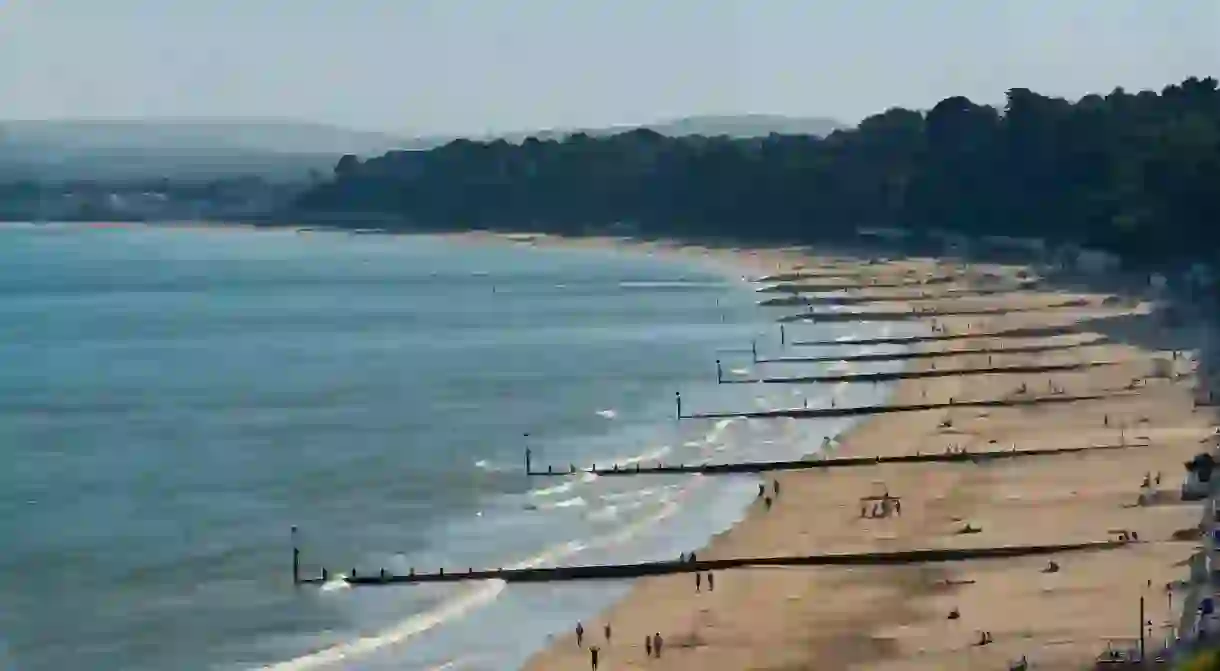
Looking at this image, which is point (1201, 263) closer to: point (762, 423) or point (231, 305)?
point (762, 423)

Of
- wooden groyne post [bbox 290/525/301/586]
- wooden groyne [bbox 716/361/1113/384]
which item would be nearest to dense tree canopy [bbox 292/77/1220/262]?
wooden groyne [bbox 716/361/1113/384]

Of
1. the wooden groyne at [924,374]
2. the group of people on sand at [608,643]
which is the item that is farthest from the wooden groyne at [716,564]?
the wooden groyne at [924,374]

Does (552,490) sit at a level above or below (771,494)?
below

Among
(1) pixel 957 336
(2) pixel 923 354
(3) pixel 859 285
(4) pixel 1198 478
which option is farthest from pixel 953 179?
(4) pixel 1198 478

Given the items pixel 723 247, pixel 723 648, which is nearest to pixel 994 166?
pixel 723 247

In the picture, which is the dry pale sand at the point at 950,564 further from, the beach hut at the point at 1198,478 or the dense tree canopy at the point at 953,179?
the dense tree canopy at the point at 953,179

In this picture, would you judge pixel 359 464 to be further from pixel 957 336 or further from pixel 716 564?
pixel 957 336

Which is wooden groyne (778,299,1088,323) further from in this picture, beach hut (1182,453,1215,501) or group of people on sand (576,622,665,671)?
group of people on sand (576,622,665,671)
